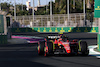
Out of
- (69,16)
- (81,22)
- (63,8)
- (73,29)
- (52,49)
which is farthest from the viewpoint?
(63,8)

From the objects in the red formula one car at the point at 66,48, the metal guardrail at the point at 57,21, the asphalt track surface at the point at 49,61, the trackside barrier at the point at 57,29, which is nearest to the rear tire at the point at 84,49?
the red formula one car at the point at 66,48

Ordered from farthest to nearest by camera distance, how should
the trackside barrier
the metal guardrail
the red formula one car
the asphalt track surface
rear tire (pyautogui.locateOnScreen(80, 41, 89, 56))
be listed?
1. the metal guardrail
2. the trackside barrier
3. rear tire (pyautogui.locateOnScreen(80, 41, 89, 56))
4. the red formula one car
5. the asphalt track surface

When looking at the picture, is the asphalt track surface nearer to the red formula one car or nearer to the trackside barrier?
the red formula one car

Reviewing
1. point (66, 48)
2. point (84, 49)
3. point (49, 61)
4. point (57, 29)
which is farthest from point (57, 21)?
point (49, 61)

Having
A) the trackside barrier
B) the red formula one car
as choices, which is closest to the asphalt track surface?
the red formula one car

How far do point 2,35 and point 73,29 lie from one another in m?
27.3

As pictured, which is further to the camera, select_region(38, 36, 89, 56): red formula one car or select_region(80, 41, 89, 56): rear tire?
select_region(80, 41, 89, 56): rear tire

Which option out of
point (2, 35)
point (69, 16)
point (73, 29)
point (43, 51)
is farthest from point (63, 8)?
point (43, 51)

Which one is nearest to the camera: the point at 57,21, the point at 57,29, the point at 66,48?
the point at 66,48

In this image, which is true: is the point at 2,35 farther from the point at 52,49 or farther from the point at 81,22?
the point at 81,22

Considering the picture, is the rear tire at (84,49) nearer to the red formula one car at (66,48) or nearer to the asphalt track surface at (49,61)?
the red formula one car at (66,48)

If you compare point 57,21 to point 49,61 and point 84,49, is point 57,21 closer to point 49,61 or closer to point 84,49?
point 84,49

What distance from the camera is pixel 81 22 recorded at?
176ft

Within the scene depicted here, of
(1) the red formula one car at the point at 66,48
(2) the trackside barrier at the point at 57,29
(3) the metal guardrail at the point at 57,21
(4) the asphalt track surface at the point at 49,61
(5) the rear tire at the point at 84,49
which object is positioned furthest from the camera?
(3) the metal guardrail at the point at 57,21
